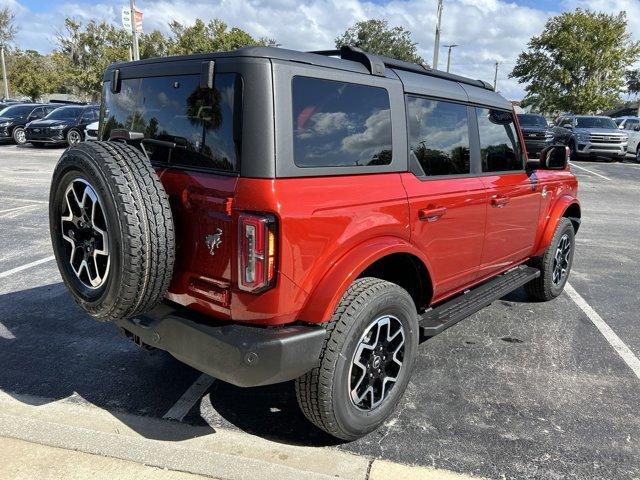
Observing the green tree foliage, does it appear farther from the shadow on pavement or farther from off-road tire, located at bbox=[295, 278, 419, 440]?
off-road tire, located at bbox=[295, 278, 419, 440]

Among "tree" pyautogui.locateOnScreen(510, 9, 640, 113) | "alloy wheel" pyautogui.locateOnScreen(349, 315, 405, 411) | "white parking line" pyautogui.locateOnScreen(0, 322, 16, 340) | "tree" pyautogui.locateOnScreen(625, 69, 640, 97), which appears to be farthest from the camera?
"tree" pyautogui.locateOnScreen(625, 69, 640, 97)

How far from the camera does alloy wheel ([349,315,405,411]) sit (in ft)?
8.91

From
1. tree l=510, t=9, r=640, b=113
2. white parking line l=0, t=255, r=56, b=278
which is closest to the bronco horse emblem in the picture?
white parking line l=0, t=255, r=56, b=278

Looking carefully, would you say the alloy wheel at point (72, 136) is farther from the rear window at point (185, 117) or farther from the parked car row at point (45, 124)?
the rear window at point (185, 117)

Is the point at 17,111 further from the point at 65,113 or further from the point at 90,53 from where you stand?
the point at 90,53

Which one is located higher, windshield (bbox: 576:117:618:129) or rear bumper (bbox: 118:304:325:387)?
windshield (bbox: 576:117:618:129)

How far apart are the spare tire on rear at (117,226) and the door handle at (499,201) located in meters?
2.32

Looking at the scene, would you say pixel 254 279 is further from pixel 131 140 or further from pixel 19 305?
pixel 19 305

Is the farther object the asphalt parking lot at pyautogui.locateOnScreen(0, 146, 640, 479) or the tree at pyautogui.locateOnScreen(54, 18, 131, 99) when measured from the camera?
the tree at pyautogui.locateOnScreen(54, 18, 131, 99)

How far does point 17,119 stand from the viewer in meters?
20.5

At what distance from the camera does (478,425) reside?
2.94 metres

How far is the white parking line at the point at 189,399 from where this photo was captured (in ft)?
9.82

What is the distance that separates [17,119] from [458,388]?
22304mm

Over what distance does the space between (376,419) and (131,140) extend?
6.55 ft
